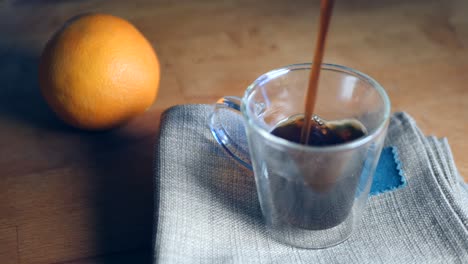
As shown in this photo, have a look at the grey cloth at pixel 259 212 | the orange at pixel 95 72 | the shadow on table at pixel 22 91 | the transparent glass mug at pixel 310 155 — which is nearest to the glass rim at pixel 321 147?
the transparent glass mug at pixel 310 155

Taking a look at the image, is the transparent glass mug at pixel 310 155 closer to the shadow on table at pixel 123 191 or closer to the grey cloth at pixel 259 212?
the grey cloth at pixel 259 212

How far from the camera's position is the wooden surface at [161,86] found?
0.69 metres

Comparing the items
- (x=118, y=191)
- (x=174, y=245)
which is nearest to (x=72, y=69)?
(x=118, y=191)

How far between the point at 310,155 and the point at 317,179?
4cm

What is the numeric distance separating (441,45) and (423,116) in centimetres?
21

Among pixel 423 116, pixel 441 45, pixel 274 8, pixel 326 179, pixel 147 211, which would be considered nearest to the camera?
pixel 326 179

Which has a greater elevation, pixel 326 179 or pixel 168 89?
pixel 326 179

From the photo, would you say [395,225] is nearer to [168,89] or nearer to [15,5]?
[168,89]

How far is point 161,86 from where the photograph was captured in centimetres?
93

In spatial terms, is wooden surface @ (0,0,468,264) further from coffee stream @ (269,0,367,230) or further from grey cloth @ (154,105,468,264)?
coffee stream @ (269,0,367,230)

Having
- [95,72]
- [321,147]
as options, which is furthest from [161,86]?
[321,147]

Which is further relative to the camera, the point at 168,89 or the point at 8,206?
the point at 168,89

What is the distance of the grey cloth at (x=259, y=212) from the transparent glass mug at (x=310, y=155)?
0.07 ft

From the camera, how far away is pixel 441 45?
0.99 meters
